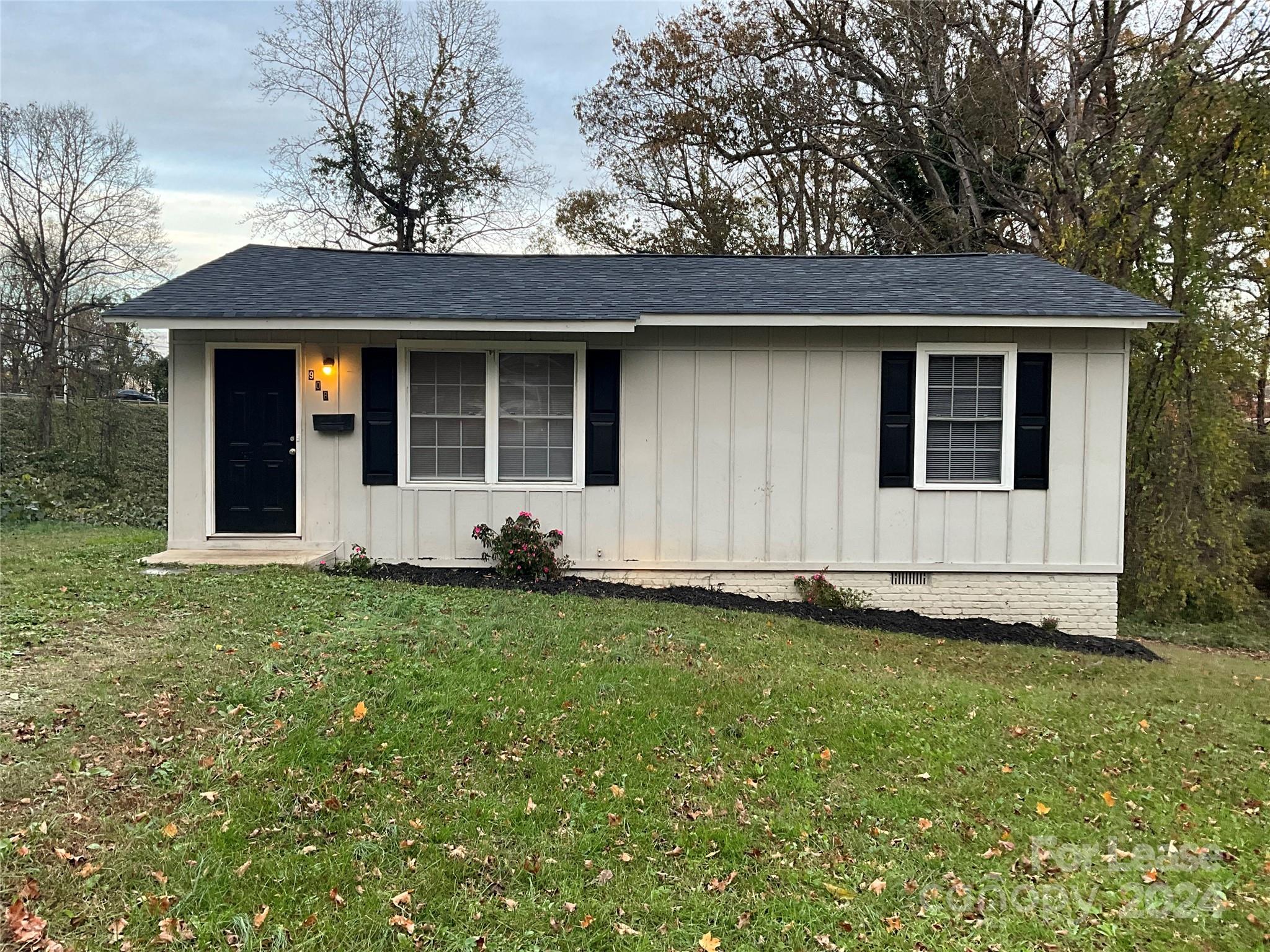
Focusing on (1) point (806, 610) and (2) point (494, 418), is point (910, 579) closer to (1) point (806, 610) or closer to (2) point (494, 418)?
(1) point (806, 610)

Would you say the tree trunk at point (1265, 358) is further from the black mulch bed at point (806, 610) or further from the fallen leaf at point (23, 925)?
the fallen leaf at point (23, 925)

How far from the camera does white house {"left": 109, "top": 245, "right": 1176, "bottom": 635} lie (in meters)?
7.33

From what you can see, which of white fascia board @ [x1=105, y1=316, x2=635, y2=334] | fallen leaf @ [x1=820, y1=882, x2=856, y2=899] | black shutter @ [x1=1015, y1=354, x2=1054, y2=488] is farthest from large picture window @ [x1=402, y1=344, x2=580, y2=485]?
fallen leaf @ [x1=820, y1=882, x2=856, y2=899]

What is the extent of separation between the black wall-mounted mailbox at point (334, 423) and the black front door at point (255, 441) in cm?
26

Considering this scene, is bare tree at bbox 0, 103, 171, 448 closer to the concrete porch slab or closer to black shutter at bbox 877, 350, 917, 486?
the concrete porch slab

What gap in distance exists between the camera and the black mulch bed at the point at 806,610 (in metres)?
6.83

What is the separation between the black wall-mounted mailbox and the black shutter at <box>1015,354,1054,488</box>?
20.5 feet

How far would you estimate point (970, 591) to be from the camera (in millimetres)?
7539

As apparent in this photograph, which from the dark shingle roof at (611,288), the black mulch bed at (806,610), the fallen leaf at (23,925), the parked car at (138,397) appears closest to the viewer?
the fallen leaf at (23,925)

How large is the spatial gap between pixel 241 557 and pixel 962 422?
6.76 metres

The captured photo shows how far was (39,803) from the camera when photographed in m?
2.92

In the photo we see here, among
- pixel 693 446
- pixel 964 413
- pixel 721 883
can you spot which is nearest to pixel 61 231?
pixel 693 446

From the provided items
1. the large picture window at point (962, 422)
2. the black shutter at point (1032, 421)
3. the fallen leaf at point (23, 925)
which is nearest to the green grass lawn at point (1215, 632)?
the black shutter at point (1032, 421)

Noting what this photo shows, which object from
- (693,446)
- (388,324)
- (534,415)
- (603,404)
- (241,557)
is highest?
(388,324)
